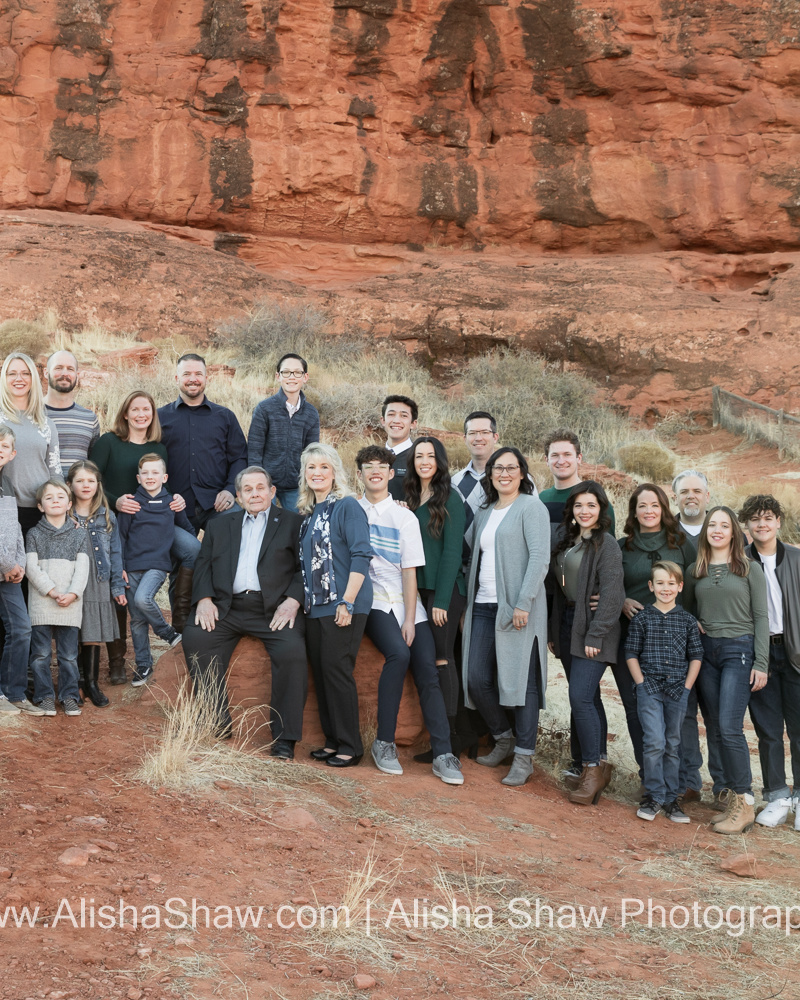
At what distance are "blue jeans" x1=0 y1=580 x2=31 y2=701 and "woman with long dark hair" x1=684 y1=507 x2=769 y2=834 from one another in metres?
4.14

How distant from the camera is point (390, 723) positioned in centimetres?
575

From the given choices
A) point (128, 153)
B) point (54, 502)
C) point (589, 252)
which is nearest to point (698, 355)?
point (589, 252)

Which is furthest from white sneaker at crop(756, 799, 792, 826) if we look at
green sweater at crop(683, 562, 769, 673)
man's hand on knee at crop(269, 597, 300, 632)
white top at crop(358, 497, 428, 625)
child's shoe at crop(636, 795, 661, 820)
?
man's hand on knee at crop(269, 597, 300, 632)

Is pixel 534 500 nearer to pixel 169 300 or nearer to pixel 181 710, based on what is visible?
pixel 181 710

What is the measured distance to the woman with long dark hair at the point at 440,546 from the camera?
19.6ft

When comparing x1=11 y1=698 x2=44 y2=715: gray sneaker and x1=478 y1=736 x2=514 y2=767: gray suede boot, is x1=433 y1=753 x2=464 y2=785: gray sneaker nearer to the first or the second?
x1=478 y1=736 x2=514 y2=767: gray suede boot

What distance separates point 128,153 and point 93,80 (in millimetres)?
1670

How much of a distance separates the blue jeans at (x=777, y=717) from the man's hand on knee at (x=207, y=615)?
3.47 m

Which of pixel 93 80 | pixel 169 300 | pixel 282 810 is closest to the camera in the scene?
pixel 282 810

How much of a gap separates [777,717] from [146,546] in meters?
4.28

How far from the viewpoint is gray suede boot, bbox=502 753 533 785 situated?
5918 mm

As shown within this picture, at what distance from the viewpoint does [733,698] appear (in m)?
5.82

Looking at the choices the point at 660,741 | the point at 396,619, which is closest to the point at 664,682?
the point at 660,741

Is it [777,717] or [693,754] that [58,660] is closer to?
[693,754]
